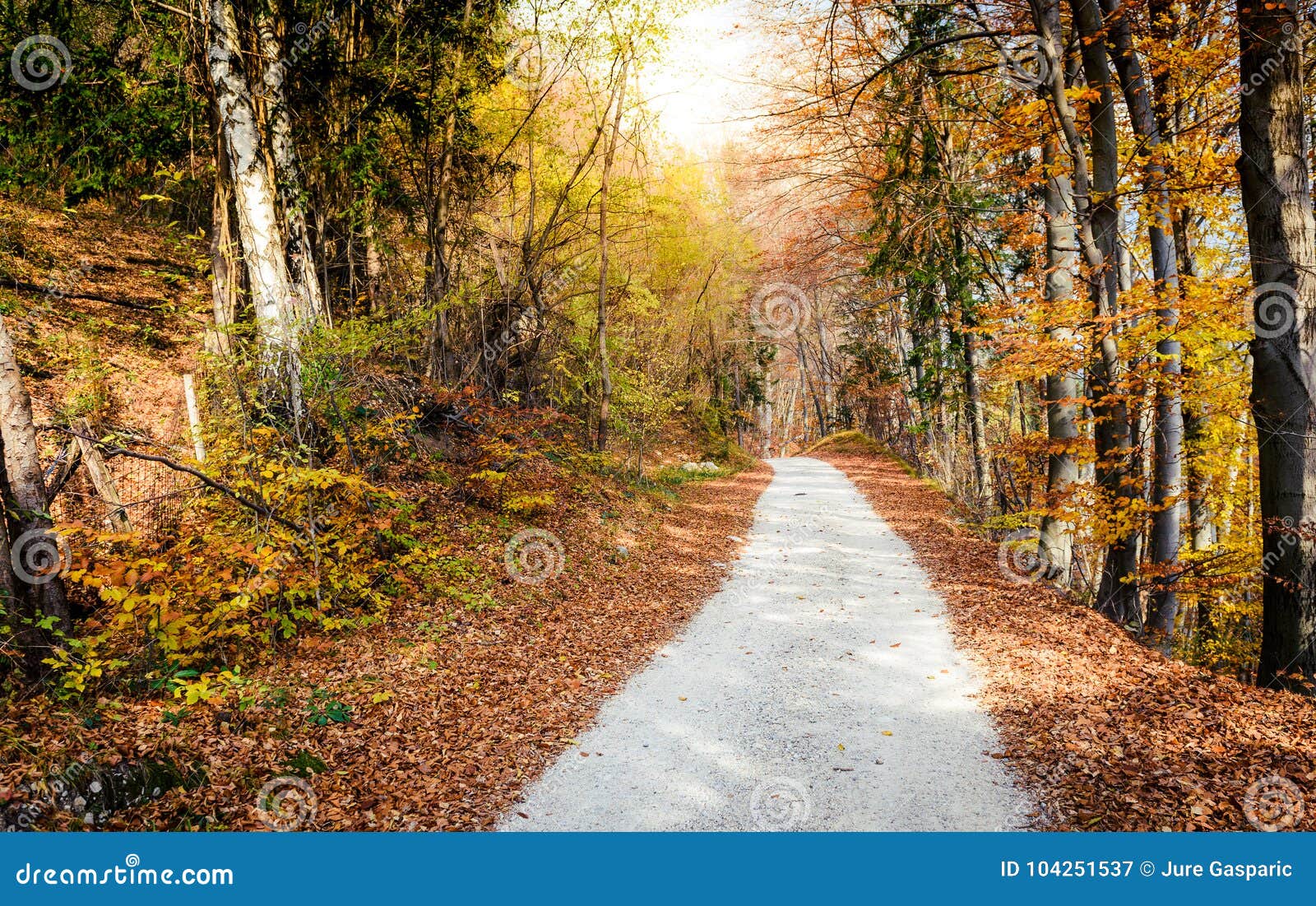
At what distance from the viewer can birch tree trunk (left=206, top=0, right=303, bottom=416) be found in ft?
23.9

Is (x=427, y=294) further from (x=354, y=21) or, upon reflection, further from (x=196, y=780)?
(x=196, y=780)

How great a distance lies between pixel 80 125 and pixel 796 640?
10.0 metres

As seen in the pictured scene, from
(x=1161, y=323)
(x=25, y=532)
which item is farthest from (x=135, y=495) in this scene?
(x=1161, y=323)

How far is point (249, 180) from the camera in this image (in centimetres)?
742

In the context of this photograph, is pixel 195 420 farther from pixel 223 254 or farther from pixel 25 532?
pixel 25 532

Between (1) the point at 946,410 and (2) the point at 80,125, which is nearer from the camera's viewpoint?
(2) the point at 80,125

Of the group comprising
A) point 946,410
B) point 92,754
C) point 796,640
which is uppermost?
point 946,410

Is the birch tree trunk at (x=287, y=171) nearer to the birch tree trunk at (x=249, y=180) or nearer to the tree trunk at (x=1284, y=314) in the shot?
the birch tree trunk at (x=249, y=180)

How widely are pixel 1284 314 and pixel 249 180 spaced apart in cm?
993

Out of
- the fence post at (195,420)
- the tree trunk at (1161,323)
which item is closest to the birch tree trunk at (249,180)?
the fence post at (195,420)

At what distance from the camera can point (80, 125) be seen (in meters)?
7.59

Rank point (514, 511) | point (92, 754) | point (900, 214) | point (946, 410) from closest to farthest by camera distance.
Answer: point (92, 754)
point (514, 511)
point (900, 214)
point (946, 410)

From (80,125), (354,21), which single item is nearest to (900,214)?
(354,21)

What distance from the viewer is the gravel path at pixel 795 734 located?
150 inches
